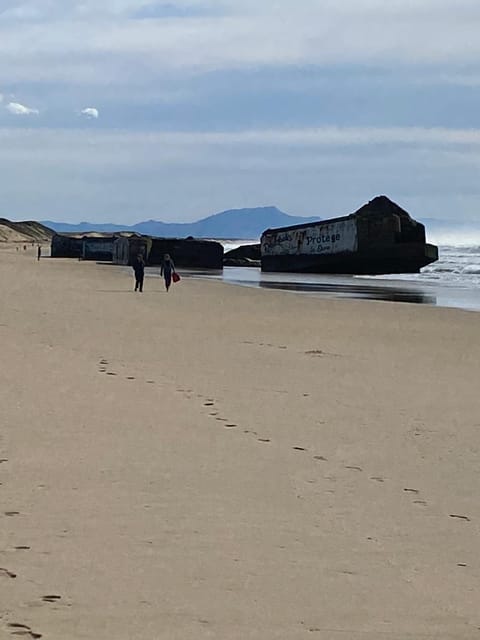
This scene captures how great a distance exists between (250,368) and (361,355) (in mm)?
2082

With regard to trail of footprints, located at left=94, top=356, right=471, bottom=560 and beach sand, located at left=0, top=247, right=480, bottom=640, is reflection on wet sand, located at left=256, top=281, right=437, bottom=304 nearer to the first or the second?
beach sand, located at left=0, top=247, right=480, bottom=640

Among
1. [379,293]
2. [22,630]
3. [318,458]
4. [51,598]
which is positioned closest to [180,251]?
→ [379,293]

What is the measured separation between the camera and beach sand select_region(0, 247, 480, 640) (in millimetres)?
3502

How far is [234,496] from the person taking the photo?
4973 mm

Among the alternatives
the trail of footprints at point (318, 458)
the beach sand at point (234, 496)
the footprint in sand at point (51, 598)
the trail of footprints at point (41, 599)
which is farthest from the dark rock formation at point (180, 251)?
the footprint in sand at point (51, 598)

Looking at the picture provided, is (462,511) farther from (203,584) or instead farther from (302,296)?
(302,296)

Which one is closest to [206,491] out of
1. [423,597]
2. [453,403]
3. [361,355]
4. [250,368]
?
[423,597]

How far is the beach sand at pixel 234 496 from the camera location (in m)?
3.50

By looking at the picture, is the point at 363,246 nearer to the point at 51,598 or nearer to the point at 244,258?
the point at 244,258

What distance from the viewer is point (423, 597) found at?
12.1 ft

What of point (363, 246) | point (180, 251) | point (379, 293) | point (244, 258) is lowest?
point (379, 293)

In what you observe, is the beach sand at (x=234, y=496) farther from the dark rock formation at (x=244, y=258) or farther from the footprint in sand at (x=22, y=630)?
the dark rock formation at (x=244, y=258)

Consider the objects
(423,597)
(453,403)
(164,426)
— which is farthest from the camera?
(453,403)

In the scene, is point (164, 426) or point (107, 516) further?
point (164, 426)
